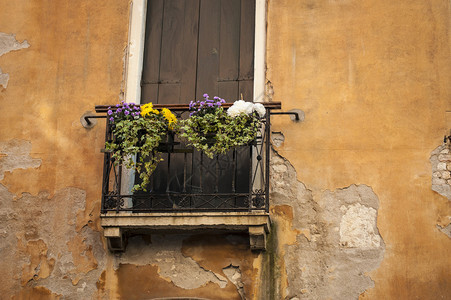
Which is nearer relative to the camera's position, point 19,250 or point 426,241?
point 426,241

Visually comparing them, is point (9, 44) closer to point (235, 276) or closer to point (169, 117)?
point (169, 117)

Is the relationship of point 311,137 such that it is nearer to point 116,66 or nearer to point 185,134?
point 185,134

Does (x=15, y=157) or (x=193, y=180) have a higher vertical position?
(x=15, y=157)

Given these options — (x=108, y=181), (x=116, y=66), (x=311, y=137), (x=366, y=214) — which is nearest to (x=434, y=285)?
(x=366, y=214)

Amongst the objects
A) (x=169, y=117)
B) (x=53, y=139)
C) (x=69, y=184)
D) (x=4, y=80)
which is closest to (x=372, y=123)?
(x=169, y=117)

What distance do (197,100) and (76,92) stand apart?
3.78 feet

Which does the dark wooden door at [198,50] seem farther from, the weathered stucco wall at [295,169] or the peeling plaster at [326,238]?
the peeling plaster at [326,238]

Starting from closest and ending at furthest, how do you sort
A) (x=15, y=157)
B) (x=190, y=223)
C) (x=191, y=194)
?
(x=190, y=223)
(x=191, y=194)
(x=15, y=157)

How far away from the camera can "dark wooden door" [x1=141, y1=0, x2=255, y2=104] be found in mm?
7766

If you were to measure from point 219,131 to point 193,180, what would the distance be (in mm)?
667

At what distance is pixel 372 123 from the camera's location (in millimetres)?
7305

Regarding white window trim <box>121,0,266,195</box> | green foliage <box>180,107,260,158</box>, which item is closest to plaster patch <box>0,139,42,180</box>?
white window trim <box>121,0,266,195</box>

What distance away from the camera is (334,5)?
7695mm

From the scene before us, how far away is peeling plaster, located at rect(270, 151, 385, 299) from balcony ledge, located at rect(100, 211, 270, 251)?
315 mm
